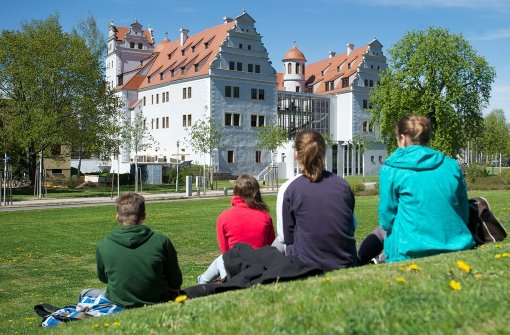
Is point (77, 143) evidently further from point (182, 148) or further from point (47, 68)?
point (182, 148)

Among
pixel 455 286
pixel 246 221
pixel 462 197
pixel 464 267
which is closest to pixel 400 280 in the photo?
pixel 455 286

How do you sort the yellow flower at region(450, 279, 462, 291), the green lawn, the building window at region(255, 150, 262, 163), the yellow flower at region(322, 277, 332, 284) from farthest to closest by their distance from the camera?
the building window at region(255, 150, 262, 163)
the yellow flower at region(322, 277, 332, 284)
the yellow flower at region(450, 279, 462, 291)
the green lawn

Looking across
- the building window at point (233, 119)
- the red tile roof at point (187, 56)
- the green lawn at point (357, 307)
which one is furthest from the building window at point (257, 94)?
the green lawn at point (357, 307)

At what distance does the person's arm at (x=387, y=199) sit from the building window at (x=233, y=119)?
61.6 meters

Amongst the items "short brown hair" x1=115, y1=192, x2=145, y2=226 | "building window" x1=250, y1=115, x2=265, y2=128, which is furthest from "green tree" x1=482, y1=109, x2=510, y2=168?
"short brown hair" x1=115, y1=192, x2=145, y2=226

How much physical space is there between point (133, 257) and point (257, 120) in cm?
6431

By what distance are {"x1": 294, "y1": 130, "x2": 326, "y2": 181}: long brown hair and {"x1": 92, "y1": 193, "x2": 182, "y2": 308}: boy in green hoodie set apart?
1654 millimetres

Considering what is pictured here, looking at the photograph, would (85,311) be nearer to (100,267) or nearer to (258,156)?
(100,267)

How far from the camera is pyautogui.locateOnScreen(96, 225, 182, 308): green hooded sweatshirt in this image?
6379mm

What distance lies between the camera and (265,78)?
69.4m

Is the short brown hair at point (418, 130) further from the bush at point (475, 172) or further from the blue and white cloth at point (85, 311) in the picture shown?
the bush at point (475, 172)

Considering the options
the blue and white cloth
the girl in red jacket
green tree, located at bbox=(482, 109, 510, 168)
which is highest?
green tree, located at bbox=(482, 109, 510, 168)

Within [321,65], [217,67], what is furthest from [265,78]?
[321,65]

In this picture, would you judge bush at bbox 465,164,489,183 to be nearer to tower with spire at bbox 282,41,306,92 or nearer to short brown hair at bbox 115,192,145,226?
tower with spire at bbox 282,41,306,92
